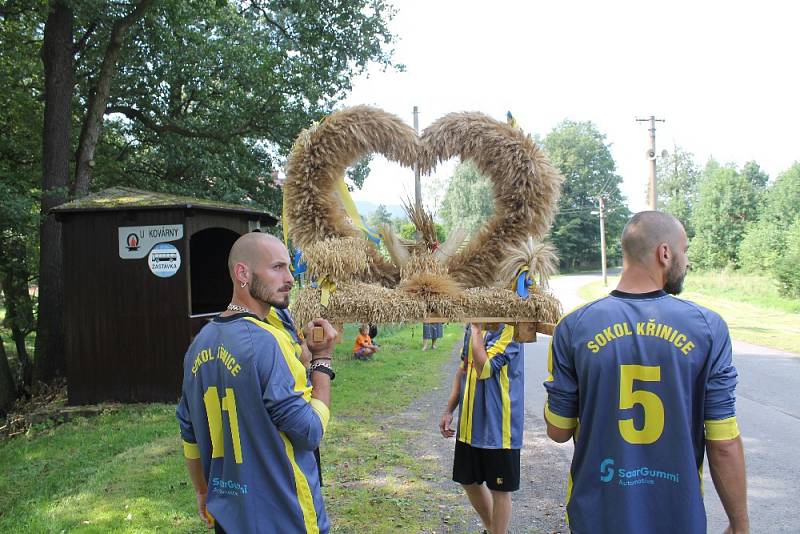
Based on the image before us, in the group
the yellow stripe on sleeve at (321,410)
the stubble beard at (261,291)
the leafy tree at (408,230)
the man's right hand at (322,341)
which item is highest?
the leafy tree at (408,230)

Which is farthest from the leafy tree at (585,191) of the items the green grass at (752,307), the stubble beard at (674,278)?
the stubble beard at (674,278)

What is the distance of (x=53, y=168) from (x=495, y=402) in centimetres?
1139

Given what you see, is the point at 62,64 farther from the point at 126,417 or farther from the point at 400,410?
the point at 400,410

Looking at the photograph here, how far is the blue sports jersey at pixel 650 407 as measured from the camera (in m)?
2.40

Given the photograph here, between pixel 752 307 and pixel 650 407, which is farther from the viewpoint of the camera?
pixel 752 307

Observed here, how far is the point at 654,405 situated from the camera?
243 cm

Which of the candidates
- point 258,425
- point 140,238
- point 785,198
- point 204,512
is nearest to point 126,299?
point 140,238

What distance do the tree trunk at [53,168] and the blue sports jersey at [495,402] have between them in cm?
1081

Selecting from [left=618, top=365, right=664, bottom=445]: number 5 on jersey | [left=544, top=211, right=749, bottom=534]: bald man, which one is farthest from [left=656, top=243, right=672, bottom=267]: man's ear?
[left=618, top=365, right=664, bottom=445]: number 5 on jersey

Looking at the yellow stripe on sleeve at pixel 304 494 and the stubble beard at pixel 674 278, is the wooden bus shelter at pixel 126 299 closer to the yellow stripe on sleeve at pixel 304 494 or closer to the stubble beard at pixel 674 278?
the yellow stripe on sleeve at pixel 304 494

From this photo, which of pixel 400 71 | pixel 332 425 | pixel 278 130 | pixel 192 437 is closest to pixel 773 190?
pixel 400 71

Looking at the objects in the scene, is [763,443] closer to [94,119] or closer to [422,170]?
[422,170]

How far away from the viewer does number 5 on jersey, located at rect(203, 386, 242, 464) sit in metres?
2.56

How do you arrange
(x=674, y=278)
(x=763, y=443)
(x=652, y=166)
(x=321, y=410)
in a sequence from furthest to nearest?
(x=652, y=166)
(x=763, y=443)
(x=321, y=410)
(x=674, y=278)
